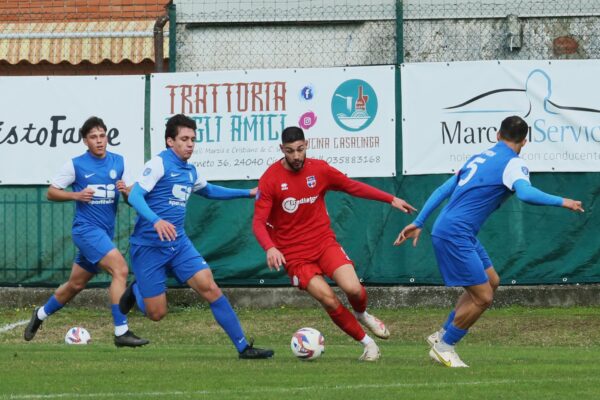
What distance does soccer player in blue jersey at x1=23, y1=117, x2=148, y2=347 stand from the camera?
13973 millimetres

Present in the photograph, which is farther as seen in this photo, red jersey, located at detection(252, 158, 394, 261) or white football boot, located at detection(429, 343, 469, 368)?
red jersey, located at detection(252, 158, 394, 261)

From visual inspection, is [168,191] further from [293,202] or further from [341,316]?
[341,316]

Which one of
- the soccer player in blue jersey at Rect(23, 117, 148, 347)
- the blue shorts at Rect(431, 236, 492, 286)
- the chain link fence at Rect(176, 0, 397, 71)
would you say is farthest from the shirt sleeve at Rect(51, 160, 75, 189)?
the blue shorts at Rect(431, 236, 492, 286)

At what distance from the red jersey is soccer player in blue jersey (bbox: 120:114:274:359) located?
0.68m

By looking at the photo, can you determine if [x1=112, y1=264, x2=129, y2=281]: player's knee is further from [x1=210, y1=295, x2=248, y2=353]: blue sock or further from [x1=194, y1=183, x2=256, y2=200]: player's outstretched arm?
[x1=210, y1=295, x2=248, y2=353]: blue sock

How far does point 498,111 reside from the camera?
16.9 m

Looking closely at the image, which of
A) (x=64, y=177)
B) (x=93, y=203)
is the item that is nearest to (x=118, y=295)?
(x=93, y=203)

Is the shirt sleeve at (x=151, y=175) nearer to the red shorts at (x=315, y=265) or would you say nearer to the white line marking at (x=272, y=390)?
the red shorts at (x=315, y=265)

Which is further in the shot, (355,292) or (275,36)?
(275,36)

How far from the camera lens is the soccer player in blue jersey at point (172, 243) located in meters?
12.0

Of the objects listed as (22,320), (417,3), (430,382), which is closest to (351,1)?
(417,3)

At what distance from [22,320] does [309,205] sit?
6.03 metres

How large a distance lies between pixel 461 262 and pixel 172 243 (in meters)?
2.57

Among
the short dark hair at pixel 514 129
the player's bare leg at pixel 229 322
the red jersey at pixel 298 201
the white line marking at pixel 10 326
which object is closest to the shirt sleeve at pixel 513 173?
the short dark hair at pixel 514 129
